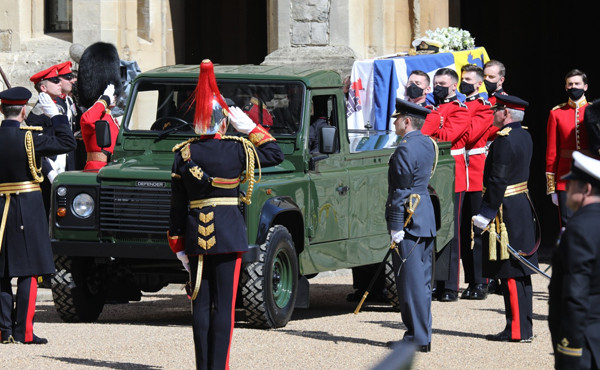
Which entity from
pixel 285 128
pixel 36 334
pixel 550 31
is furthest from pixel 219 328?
pixel 550 31

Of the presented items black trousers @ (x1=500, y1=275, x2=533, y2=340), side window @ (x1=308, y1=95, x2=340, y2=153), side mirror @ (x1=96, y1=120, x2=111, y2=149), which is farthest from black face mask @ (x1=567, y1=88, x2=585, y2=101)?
side mirror @ (x1=96, y1=120, x2=111, y2=149)

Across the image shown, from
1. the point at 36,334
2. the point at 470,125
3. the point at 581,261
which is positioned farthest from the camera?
the point at 470,125

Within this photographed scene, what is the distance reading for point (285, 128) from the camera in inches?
422

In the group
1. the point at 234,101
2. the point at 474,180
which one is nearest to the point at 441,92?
the point at 474,180

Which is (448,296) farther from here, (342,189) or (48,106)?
(48,106)

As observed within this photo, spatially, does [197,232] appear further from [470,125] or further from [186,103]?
[470,125]

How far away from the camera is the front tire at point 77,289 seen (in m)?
10.2

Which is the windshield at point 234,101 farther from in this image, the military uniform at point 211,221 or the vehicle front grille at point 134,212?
the military uniform at point 211,221

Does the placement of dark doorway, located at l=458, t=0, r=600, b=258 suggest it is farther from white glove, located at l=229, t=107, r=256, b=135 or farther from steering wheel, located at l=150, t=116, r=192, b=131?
white glove, located at l=229, t=107, r=256, b=135

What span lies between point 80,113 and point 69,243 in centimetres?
302

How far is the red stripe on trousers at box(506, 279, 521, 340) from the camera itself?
31.0ft

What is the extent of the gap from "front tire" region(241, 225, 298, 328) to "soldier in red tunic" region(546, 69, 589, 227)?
2.86 metres

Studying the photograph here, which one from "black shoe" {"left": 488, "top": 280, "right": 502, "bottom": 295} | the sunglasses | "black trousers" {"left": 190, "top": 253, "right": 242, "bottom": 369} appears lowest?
"black shoe" {"left": 488, "top": 280, "right": 502, "bottom": 295}

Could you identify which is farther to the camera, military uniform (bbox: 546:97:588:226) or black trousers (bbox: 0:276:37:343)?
military uniform (bbox: 546:97:588:226)
